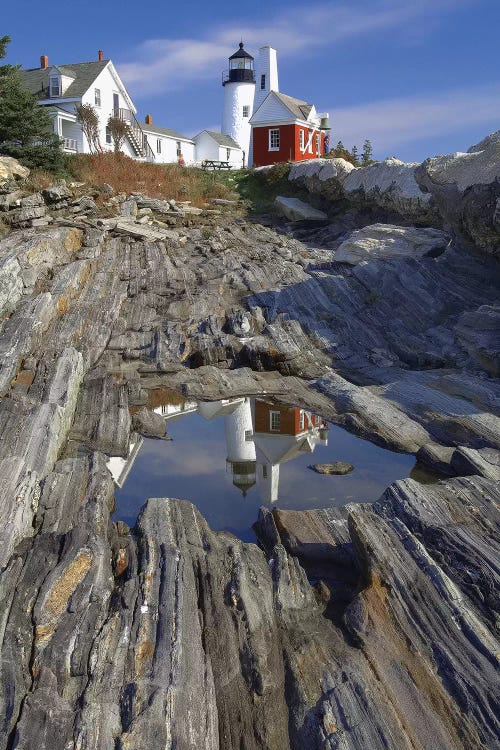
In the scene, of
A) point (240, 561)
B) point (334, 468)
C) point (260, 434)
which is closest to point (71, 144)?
point (260, 434)

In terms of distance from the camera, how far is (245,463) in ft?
45.3

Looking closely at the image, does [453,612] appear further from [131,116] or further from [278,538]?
[131,116]

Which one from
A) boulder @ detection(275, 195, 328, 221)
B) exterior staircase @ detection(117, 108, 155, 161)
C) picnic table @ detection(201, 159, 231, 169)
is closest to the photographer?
boulder @ detection(275, 195, 328, 221)

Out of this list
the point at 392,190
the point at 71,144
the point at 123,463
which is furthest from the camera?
the point at 71,144

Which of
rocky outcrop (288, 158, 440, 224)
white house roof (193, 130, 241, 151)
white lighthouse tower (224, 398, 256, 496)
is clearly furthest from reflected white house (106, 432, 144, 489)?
white house roof (193, 130, 241, 151)

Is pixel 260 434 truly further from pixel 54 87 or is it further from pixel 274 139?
pixel 274 139

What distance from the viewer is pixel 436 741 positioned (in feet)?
19.1

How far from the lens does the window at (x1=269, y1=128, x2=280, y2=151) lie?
5078 cm

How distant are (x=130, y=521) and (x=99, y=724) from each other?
A: 5267mm

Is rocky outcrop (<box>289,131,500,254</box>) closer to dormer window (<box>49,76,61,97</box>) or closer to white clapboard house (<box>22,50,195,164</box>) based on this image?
white clapboard house (<box>22,50,195,164</box>)

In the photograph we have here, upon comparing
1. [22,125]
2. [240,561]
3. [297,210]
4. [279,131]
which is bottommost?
[240,561]

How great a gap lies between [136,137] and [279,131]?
11.1 m

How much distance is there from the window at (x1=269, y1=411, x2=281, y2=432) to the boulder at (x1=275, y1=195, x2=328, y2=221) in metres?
22.4

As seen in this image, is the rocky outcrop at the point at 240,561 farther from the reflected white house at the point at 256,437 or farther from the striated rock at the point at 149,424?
the reflected white house at the point at 256,437
